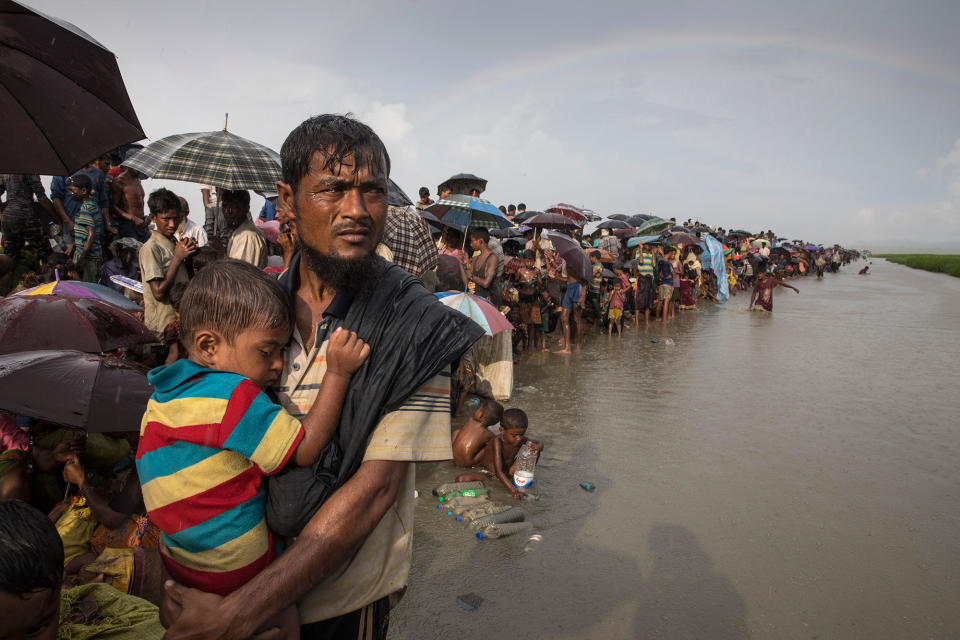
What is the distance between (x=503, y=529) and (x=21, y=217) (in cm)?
659

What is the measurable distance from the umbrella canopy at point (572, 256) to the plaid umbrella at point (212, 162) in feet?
22.8

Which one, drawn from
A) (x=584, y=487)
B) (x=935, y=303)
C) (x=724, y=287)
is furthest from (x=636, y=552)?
(x=935, y=303)

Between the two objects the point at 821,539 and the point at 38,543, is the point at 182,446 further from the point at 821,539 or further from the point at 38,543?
the point at 821,539

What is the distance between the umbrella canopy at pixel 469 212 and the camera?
28.2 ft

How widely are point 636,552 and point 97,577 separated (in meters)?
3.30

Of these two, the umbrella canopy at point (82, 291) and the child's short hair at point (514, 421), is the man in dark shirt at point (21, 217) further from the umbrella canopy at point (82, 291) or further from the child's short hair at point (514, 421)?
the child's short hair at point (514, 421)

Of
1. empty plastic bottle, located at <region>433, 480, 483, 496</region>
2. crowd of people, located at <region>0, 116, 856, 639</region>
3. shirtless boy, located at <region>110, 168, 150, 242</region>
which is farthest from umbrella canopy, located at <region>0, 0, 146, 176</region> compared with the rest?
shirtless boy, located at <region>110, 168, 150, 242</region>

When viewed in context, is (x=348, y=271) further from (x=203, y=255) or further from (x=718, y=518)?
(x=718, y=518)

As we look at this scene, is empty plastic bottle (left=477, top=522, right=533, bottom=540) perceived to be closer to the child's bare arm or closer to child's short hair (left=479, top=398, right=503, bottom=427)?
child's short hair (left=479, top=398, right=503, bottom=427)

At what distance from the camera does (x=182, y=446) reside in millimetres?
1240

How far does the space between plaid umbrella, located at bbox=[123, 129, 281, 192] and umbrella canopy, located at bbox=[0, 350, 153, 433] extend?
215 cm

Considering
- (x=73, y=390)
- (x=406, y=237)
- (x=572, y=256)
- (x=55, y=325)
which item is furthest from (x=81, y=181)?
→ (x=572, y=256)

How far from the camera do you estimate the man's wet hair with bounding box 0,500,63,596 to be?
1.67 meters

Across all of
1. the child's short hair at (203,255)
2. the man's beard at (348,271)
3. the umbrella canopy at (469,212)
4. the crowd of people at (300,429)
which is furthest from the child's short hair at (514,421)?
the umbrella canopy at (469,212)
